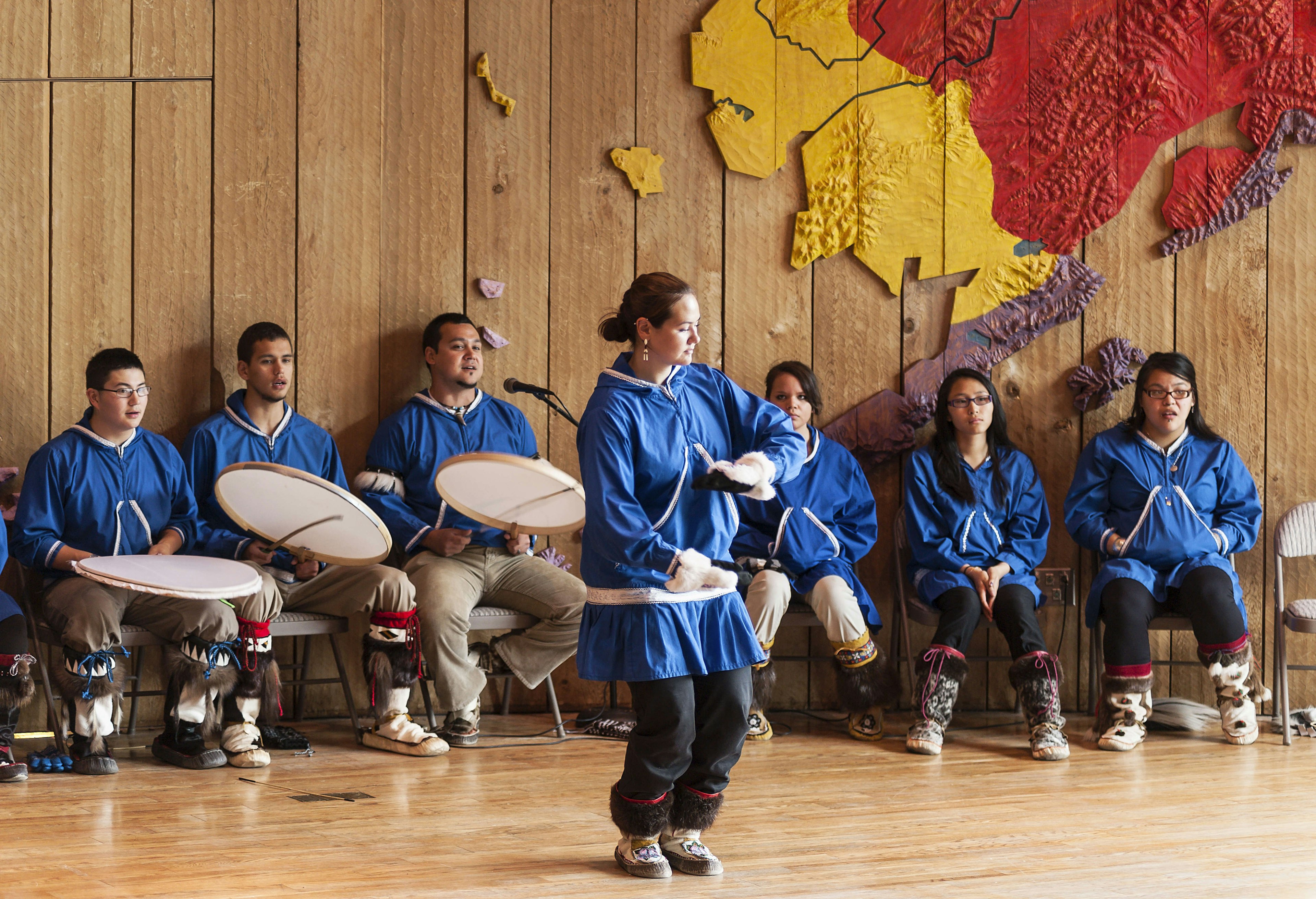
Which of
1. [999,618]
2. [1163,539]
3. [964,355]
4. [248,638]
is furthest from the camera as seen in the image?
[964,355]

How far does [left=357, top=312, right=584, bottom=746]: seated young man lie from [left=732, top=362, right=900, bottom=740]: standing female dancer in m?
0.59

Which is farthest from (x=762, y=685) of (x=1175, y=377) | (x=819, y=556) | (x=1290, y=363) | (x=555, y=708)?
(x=1290, y=363)

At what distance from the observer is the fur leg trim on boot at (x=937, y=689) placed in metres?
3.88

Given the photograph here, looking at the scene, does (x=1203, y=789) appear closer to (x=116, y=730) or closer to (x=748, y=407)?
(x=748, y=407)

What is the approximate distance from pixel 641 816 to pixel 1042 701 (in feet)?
5.71

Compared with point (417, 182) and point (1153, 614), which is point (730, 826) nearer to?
point (1153, 614)

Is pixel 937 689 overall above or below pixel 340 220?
below

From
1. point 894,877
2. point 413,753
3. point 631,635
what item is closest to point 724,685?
point 631,635

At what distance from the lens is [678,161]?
4508 mm

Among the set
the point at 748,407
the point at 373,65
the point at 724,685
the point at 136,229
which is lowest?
the point at 724,685

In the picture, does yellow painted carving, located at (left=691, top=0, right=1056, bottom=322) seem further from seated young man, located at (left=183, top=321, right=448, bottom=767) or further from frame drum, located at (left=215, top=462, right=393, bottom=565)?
frame drum, located at (left=215, top=462, right=393, bottom=565)

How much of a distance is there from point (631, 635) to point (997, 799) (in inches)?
47.9

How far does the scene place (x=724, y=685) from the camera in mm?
2592

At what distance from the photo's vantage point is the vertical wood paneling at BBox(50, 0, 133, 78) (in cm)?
405
